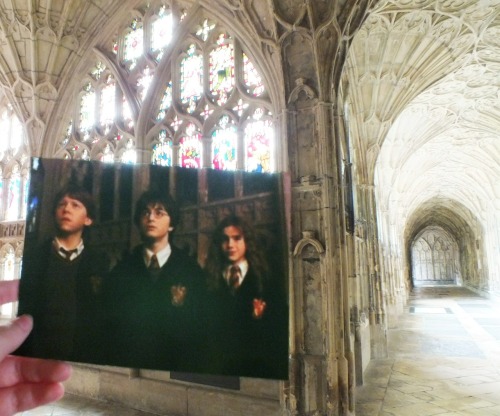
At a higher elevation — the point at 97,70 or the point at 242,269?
the point at 97,70

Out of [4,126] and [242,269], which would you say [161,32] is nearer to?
[4,126]

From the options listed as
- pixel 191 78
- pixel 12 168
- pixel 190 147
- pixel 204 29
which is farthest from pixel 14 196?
pixel 204 29

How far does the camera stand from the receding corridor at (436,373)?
6.24 meters

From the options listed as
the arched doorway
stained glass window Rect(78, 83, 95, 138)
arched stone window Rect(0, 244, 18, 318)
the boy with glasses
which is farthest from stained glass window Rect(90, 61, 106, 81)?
the arched doorway

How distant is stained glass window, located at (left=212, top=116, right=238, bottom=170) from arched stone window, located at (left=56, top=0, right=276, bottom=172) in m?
0.02

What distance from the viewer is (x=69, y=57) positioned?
9273 millimetres

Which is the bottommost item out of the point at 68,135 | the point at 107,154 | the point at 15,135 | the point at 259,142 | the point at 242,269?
the point at 242,269

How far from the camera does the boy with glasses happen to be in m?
1.03

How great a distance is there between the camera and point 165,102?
26.4ft

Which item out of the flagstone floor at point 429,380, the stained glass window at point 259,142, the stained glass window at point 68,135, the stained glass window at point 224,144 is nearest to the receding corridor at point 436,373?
the flagstone floor at point 429,380

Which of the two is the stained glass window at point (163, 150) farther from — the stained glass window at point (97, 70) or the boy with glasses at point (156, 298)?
the boy with glasses at point (156, 298)

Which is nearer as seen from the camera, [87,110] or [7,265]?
[87,110]

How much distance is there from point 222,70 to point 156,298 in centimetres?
695

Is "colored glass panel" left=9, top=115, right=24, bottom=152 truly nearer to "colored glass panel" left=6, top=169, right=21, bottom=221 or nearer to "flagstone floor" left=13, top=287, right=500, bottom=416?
"colored glass panel" left=6, top=169, right=21, bottom=221
